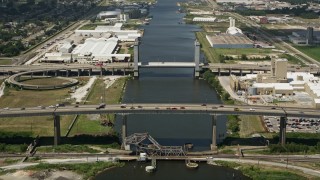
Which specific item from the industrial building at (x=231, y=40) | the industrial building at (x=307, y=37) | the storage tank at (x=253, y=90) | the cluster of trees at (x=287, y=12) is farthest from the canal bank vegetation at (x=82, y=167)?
the cluster of trees at (x=287, y=12)

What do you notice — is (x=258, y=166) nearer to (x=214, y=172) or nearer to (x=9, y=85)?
(x=214, y=172)

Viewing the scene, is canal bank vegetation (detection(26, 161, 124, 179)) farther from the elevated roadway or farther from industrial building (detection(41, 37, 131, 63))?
industrial building (detection(41, 37, 131, 63))

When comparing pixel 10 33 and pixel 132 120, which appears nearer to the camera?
pixel 132 120

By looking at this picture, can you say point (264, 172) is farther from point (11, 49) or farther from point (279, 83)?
point (11, 49)

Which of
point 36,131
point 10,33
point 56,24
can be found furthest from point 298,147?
point 56,24

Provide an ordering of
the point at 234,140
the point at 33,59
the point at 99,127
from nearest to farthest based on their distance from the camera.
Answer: the point at 234,140 → the point at 99,127 → the point at 33,59

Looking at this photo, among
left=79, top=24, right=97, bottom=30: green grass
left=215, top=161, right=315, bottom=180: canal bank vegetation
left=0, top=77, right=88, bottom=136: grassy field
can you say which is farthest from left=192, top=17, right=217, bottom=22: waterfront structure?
left=215, top=161, right=315, bottom=180: canal bank vegetation
